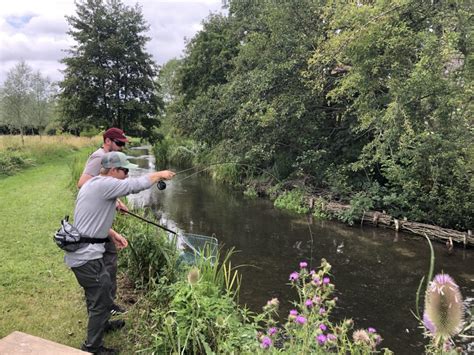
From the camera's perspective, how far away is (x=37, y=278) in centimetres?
557

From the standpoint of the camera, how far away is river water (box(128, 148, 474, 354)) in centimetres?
634

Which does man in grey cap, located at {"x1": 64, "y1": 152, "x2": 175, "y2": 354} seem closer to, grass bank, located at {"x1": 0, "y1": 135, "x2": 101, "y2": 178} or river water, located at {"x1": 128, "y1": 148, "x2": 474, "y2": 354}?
river water, located at {"x1": 128, "y1": 148, "x2": 474, "y2": 354}

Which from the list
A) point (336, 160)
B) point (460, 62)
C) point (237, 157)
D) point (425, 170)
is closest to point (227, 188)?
point (237, 157)

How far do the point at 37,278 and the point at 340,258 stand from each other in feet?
21.0

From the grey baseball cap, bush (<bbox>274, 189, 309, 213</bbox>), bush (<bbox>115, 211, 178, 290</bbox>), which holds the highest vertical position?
the grey baseball cap

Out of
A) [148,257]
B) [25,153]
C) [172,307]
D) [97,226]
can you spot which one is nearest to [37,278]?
[148,257]

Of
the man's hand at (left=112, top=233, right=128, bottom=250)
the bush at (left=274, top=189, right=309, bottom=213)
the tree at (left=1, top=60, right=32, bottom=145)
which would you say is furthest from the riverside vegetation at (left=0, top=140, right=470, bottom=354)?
the tree at (left=1, top=60, right=32, bottom=145)

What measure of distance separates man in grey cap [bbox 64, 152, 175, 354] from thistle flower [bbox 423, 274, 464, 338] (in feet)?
7.85

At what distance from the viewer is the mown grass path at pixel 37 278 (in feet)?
14.2

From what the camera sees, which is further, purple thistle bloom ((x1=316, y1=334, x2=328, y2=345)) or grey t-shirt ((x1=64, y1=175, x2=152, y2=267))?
grey t-shirt ((x1=64, y1=175, x2=152, y2=267))

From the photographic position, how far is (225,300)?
375cm

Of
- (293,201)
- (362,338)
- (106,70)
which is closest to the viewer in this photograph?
(362,338)

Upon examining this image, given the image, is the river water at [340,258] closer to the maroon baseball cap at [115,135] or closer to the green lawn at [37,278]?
the green lawn at [37,278]

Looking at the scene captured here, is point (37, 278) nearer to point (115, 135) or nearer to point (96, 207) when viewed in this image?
point (115, 135)
